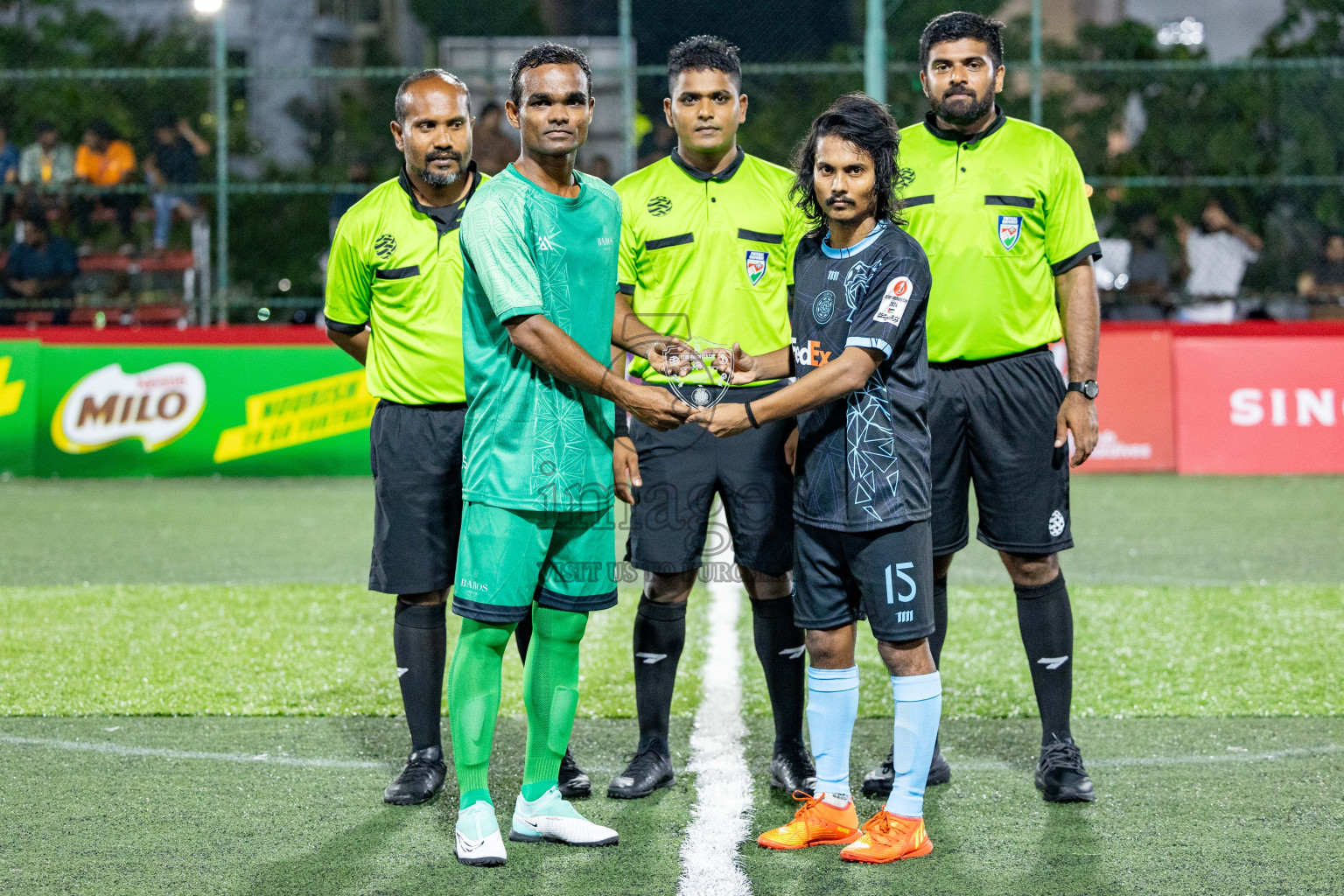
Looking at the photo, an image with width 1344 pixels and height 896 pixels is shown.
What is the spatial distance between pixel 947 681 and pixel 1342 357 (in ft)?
25.0

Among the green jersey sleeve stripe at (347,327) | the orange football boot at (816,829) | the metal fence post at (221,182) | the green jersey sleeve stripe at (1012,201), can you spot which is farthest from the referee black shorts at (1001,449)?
the metal fence post at (221,182)

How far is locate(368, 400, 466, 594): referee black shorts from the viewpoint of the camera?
15.0 ft

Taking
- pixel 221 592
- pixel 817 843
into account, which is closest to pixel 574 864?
pixel 817 843

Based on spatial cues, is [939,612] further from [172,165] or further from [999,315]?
[172,165]

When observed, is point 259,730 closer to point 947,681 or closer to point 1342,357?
point 947,681

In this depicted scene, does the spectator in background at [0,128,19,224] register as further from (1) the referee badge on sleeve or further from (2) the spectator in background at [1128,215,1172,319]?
(1) the referee badge on sleeve

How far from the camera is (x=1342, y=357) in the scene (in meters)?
12.0

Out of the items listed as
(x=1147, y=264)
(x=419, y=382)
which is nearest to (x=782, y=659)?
(x=419, y=382)

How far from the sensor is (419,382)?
459cm

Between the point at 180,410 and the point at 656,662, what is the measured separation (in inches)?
343

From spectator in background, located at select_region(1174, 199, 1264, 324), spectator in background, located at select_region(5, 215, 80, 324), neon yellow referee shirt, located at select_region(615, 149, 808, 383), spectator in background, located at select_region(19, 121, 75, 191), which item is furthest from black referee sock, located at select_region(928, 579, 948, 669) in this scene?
spectator in background, located at select_region(19, 121, 75, 191)

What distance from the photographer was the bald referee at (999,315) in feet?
14.8

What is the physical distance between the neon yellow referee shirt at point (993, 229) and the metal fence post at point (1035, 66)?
10.00 meters

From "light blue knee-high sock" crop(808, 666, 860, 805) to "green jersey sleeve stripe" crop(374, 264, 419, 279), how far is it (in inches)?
69.0
